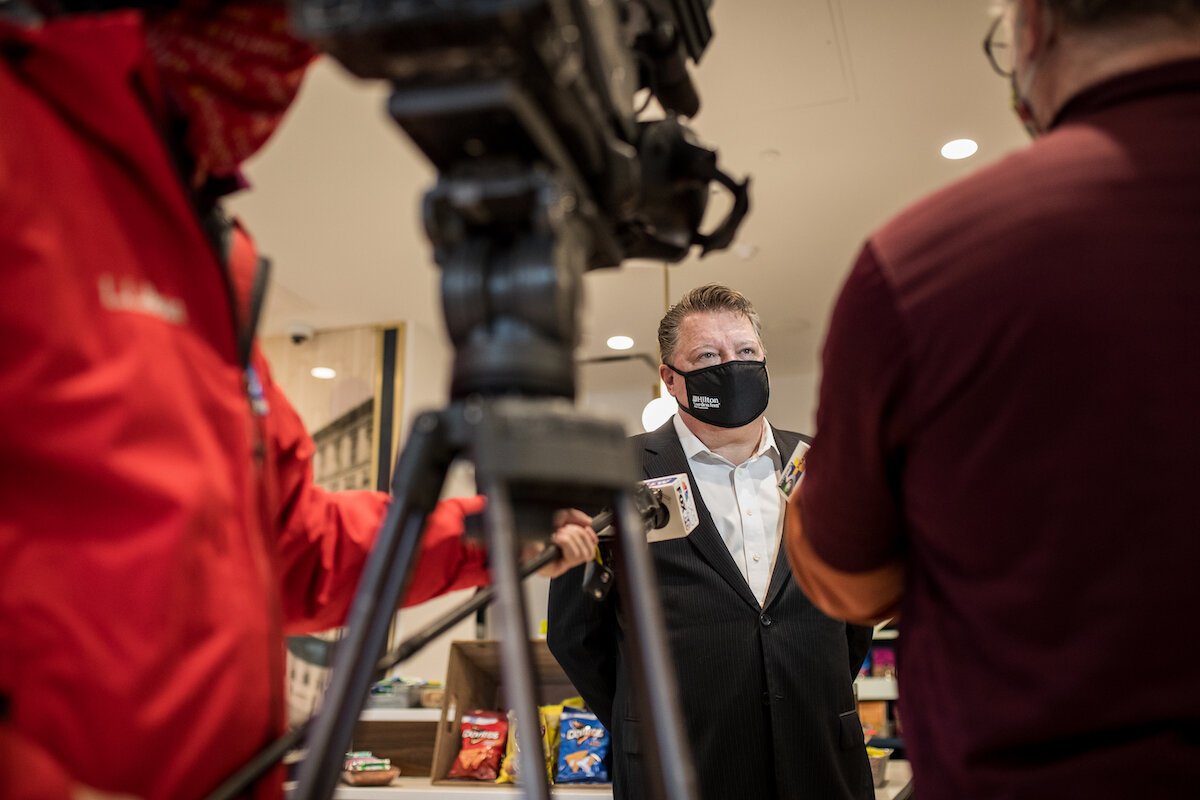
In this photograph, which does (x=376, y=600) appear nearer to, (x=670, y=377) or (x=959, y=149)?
(x=670, y=377)

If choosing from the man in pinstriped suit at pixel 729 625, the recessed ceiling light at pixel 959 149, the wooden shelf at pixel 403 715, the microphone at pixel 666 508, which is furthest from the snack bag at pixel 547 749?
the recessed ceiling light at pixel 959 149

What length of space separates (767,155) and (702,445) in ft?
7.48

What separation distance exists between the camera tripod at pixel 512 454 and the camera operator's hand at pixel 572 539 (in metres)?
0.36

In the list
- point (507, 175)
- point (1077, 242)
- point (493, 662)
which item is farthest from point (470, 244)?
point (493, 662)

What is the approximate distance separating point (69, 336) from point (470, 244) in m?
0.29

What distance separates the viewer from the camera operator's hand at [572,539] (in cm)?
106

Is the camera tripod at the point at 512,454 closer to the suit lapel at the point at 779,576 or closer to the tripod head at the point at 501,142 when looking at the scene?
the tripod head at the point at 501,142

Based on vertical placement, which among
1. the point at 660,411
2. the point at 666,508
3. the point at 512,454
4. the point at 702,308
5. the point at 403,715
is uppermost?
the point at 660,411

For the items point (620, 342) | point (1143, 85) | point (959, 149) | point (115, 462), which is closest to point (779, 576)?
point (1143, 85)

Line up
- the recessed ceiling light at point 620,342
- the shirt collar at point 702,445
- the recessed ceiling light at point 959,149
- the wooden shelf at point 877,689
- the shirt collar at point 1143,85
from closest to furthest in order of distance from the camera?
the shirt collar at point 1143,85 < the shirt collar at point 702,445 < the recessed ceiling light at point 959,149 < the wooden shelf at point 877,689 < the recessed ceiling light at point 620,342

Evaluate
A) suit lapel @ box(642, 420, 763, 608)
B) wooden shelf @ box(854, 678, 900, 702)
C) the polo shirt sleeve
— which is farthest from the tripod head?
wooden shelf @ box(854, 678, 900, 702)

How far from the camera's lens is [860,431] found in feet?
2.86

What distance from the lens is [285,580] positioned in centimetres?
102

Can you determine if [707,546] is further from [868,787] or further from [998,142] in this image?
[998,142]
